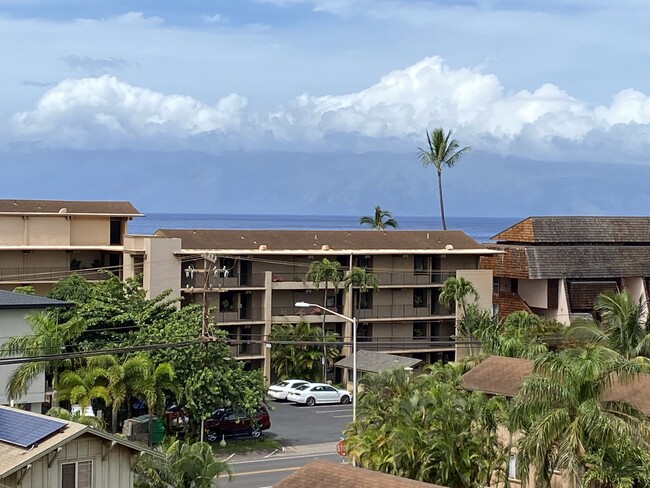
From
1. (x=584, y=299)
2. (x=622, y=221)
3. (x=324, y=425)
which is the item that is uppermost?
(x=622, y=221)

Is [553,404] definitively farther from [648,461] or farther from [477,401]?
[477,401]

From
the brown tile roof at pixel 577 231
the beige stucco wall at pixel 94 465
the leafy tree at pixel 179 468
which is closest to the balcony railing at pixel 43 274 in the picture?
the brown tile roof at pixel 577 231

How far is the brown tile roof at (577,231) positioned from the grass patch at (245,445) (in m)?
29.7

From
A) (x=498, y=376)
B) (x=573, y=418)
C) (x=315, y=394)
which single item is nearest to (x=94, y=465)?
(x=573, y=418)

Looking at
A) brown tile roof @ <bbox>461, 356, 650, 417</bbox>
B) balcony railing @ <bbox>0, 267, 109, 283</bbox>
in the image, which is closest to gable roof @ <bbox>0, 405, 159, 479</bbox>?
brown tile roof @ <bbox>461, 356, 650, 417</bbox>

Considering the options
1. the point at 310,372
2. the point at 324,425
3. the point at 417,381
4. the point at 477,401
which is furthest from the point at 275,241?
the point at 477,401

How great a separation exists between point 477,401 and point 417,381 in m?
5.49

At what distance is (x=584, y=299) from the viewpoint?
7194cm

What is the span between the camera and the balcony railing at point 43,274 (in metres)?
67.8

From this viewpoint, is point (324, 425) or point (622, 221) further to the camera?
point (622, 221)

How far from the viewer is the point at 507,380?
36969 mm

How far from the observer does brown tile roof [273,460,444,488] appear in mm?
24859

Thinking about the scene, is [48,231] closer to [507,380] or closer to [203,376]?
[203,376]

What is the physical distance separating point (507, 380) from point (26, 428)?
1716 cm
